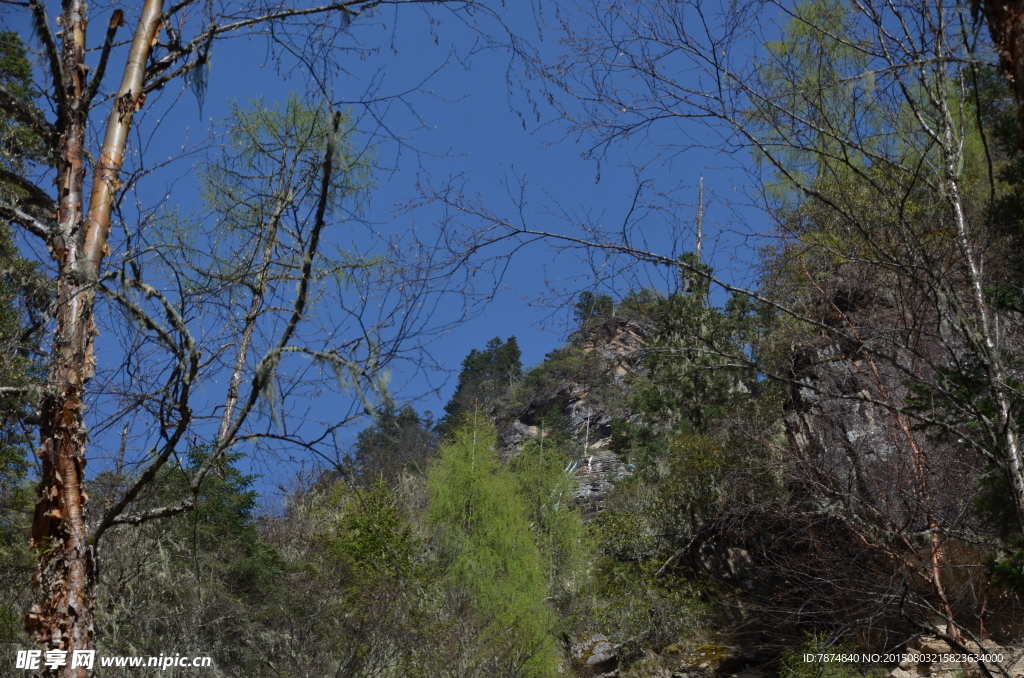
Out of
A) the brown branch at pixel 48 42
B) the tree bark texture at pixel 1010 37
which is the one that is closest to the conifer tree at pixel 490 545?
the brown branch at pixel 48 42

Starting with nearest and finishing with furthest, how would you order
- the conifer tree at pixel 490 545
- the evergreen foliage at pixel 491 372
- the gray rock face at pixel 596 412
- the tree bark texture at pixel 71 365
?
the tree bark texture at pixel 71 365 < the gray rock face at pixel 596 412 < the conifer tree at pixel 490 545 < the evergreen foliage at pixel 491 372

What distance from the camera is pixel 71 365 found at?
2.86m

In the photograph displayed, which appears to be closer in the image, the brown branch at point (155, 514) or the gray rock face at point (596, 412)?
the brown branch at point (155, 514)

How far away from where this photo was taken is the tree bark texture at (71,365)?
2.73m

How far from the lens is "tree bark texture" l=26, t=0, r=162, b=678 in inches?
108

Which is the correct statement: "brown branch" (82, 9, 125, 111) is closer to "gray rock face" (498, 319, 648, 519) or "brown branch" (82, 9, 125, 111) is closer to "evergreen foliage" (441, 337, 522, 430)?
"gray rock face" (498, 319, 648, 519)

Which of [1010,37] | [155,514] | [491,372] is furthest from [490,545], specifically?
[491,372]

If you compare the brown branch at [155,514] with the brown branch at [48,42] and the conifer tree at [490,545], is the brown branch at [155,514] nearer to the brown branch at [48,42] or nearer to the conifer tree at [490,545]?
the brown branch at [48,42]

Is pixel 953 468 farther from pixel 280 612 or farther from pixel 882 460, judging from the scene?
pixel 280 612

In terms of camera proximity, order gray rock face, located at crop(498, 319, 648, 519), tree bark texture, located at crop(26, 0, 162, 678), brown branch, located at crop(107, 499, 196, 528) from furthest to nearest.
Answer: gray rock face, located at crop(498, 319, 648, 519) < brown branch, located at crop(107, 499, 196, 528) < tree bark texture, located at crop(26, 0, 162, 678)

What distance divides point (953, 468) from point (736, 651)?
6274 mm

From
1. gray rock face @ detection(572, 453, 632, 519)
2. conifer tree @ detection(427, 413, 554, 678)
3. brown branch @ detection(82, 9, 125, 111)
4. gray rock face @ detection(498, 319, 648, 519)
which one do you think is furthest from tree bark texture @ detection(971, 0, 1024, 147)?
gray rock face @ detection(572, 453, 632, 519)

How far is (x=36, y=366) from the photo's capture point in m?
3.21

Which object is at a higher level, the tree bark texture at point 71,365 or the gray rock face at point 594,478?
the gray rock face at point 594,478
